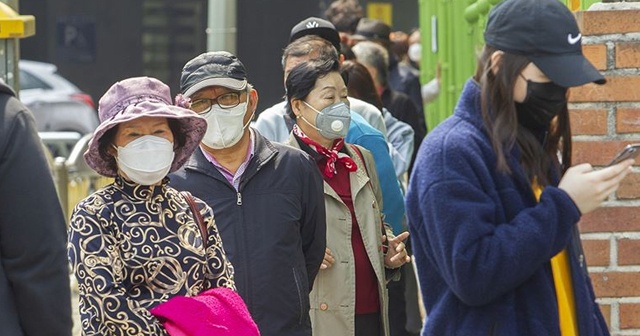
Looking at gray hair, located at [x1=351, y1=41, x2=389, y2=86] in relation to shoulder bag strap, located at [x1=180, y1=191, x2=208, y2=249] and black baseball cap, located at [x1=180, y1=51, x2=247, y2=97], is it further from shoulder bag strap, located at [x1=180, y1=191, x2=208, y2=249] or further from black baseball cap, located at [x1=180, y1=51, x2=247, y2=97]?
shoulder bag strap, located at [x1=180, y1=191, x2=208, y2=249]

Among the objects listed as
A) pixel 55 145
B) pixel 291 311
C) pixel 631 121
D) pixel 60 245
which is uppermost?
pixel 631 121

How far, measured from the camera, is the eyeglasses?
16.1 ft

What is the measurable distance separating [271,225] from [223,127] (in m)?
0.38

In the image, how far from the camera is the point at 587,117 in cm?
437

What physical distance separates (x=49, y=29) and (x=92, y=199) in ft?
70.5

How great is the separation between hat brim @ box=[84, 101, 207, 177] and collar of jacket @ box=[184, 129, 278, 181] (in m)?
0.59

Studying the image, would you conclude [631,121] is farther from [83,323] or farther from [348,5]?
[348,5]

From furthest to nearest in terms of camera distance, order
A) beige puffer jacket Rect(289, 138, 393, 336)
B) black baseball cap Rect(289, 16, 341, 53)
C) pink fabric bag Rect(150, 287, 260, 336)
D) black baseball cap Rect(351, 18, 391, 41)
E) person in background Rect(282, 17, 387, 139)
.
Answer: black baseball cap Rect(351, 18, 391, 41) → black baseball cap Rect(289, 16, 341, 53) → person in background Rect(282, 17, 387, 139) → beige puffer jacket Rect(289, 138, 393, 336) → pink fabric bag Rect(150, 287, 260, 336)

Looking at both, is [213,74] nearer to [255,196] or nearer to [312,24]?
[255,196]

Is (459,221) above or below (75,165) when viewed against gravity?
above

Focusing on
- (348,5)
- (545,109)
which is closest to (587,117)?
(545,109)

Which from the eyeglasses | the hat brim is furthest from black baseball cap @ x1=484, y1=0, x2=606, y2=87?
the eyeglasses

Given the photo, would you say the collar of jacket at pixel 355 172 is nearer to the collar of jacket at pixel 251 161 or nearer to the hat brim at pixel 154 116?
the collar of jacket at pixel 251 161

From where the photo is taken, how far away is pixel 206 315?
3.81 metres
